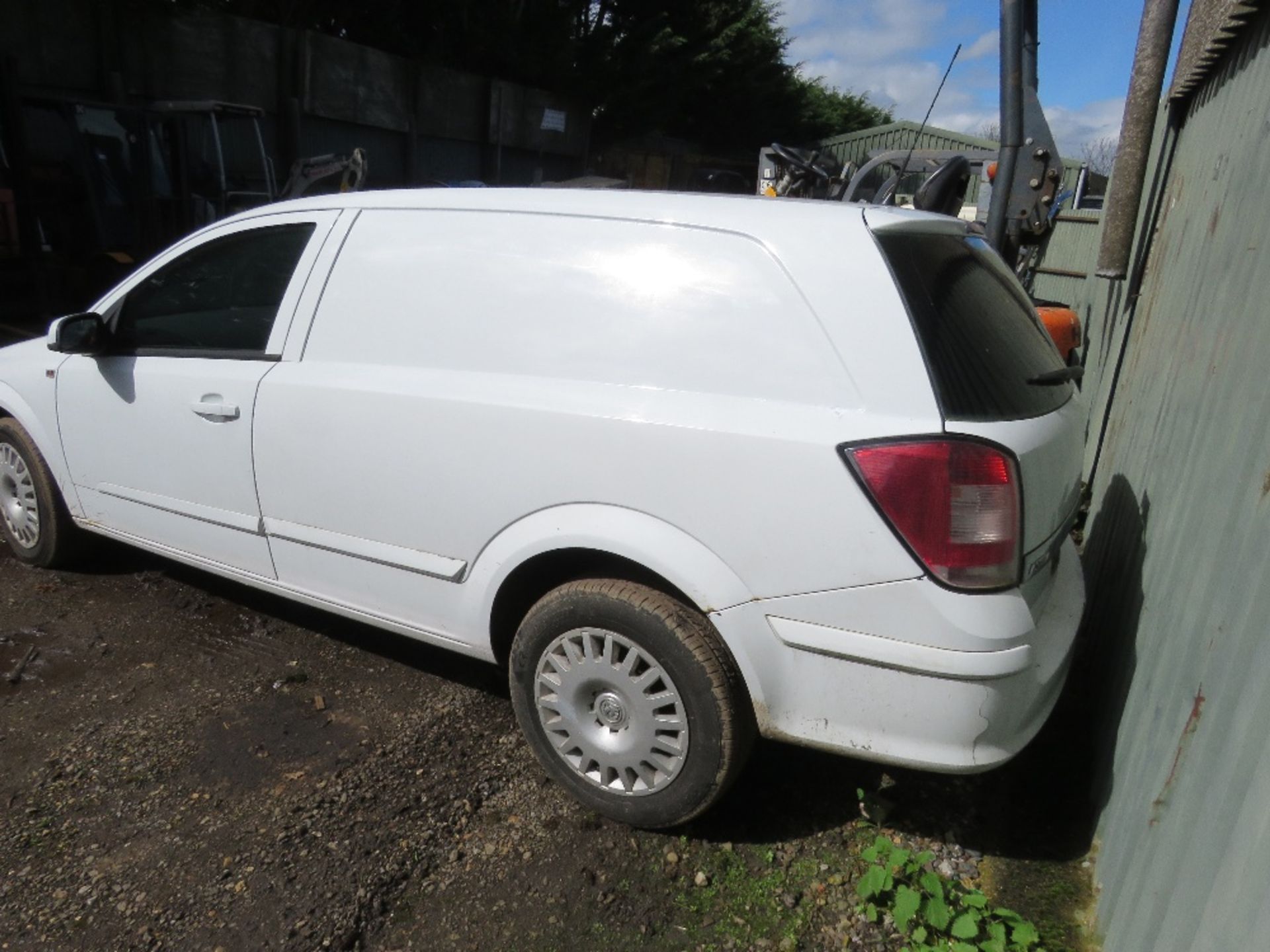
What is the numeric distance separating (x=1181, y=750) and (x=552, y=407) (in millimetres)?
1702

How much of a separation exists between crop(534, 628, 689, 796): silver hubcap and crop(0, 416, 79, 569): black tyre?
2.76 metres

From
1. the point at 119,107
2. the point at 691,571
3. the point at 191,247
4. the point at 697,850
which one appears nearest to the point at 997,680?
the point at 691,571

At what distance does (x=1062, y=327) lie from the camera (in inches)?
233

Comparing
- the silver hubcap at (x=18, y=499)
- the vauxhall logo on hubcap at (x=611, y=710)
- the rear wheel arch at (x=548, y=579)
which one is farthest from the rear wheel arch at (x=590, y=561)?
the silver hubcap at (x=18, y=499)

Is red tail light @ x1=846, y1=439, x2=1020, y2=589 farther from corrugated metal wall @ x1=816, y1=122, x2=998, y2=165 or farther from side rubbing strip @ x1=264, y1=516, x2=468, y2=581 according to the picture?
corrugated metal wall @ x1=816, y1=122, x2=998, y2=165

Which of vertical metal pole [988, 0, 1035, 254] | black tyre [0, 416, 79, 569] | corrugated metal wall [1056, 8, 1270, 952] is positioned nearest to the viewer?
corrugated metal wall [1056, 8, 1270, 952]

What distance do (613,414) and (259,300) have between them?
5.58 feet

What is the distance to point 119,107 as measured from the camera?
37.9 feet

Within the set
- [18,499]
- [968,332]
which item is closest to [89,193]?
[18,499]

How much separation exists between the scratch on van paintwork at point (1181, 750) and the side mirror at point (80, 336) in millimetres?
3848

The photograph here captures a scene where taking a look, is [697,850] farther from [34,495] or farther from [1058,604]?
[34,495]

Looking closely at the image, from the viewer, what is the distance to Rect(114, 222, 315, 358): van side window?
3301mm

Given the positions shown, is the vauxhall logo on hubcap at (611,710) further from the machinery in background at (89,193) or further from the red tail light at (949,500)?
the machinery in background at (89,193)

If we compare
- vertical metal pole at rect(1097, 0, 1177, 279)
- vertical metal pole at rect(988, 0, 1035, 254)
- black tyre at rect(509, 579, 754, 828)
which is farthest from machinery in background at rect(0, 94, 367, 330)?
black tyre at rect(509, 579, 754, 828)
